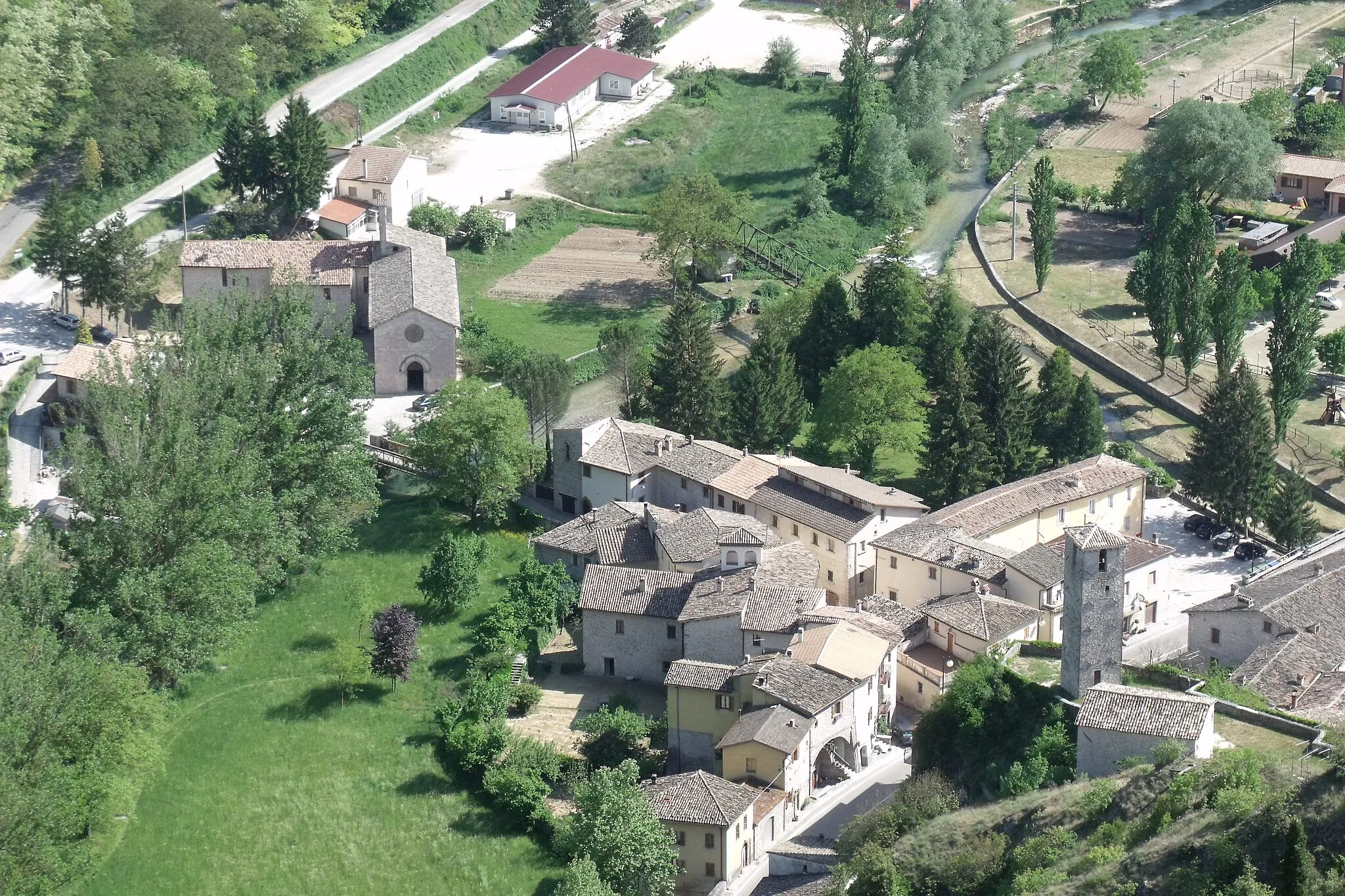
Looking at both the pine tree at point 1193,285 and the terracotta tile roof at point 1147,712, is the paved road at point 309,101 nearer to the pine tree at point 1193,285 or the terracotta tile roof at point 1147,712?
the pine tree at point 1193,285

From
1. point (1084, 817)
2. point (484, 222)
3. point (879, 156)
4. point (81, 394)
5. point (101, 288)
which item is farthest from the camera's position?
point (879, 156)

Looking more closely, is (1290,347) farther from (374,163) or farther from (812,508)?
(374,163)

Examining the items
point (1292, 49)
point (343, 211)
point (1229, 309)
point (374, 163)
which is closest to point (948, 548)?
point (1229, 309)

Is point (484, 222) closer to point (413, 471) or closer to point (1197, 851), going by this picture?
point (413, 471)

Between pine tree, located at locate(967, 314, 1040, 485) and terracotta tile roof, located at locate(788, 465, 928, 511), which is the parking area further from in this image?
terracotta tile roof, located at locate(788, 465, 928, 511)

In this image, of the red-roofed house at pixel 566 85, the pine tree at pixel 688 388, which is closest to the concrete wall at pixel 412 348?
the pine tree at pixel 688 388

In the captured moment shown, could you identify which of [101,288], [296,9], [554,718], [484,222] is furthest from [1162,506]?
[296,9]
